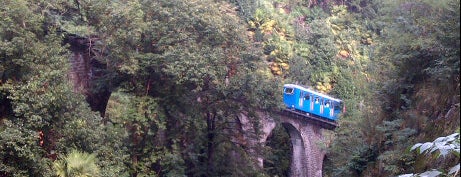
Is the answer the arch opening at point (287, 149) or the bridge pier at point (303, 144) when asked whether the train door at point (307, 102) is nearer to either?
the bridge pier at point (303, 144)

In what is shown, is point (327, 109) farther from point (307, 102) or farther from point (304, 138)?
point (304, 138)

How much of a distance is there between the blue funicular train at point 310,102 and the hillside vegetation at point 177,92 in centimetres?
613

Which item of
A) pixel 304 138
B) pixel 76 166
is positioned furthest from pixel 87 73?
pixel 304 138

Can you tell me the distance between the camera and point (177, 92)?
11.9 m

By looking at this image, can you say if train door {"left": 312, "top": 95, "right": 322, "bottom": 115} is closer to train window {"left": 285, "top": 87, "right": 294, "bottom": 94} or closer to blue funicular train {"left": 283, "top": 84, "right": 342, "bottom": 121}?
blue funicular train {"left": 283, "top": 84, "right": 342, "bottom": 121}

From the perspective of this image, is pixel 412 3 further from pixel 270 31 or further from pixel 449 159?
pixel 270 31

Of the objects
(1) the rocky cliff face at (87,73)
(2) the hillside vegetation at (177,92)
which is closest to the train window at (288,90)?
(2) the hillside vegetation at (177,92)

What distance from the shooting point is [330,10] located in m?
30.2

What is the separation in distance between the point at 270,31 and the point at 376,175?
57.1ft

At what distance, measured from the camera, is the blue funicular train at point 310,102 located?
1936 centimetres

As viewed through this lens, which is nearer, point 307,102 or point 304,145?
point 307,102

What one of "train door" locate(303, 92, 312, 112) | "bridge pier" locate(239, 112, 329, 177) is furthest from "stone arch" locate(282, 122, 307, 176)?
"train door" locate(303, 92, 312, 112)

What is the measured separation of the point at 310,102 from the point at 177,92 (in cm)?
914

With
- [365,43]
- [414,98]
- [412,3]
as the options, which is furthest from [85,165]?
[365,43]
